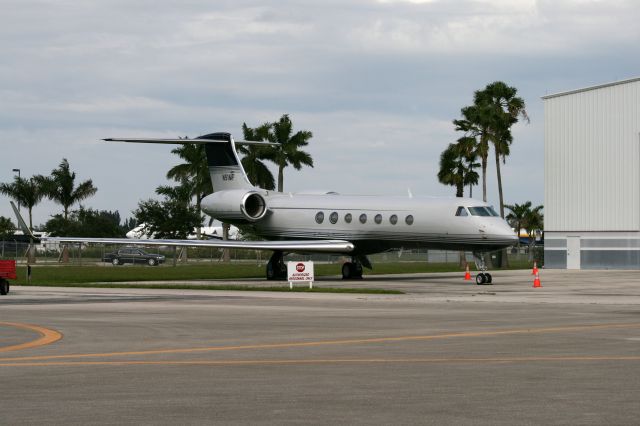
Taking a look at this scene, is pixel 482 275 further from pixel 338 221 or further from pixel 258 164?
pixel 258 164

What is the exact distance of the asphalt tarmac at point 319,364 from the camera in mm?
9430

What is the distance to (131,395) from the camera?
10.4m

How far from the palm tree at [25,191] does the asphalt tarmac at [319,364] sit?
73006 mm

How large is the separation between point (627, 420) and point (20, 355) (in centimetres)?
823

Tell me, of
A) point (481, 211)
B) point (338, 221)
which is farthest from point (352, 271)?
point (481, 211)

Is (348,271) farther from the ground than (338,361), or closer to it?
farther from the ground

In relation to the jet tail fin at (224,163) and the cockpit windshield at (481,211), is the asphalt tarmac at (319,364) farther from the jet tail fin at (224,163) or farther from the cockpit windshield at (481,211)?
the jet tail fin at (224,163)

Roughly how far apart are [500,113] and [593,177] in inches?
481

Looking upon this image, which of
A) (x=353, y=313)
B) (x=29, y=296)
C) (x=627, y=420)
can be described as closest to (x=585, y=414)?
(x=627, y=420)

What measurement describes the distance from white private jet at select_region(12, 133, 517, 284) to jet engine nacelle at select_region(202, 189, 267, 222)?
4cm

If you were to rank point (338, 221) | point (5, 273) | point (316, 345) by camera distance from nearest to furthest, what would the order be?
1. point (316, 345)
2. point (5, 273)
3. point (338, 221)

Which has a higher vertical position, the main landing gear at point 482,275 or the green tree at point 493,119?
the green tree at point 493,119

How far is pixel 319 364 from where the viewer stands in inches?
520

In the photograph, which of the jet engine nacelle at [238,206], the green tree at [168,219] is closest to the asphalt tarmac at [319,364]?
the jet engine nacelle at [238,206]
